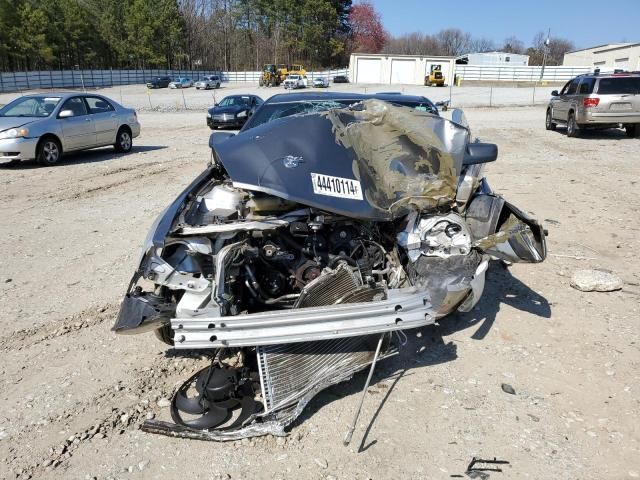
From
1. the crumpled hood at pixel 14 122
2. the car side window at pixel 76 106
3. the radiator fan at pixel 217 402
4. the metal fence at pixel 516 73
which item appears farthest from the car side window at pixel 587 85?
the metal fence at pixel 516 73

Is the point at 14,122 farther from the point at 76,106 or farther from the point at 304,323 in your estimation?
the point at 304,323

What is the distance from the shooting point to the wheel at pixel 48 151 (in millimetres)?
10766

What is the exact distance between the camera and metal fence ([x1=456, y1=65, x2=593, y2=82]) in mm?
52625

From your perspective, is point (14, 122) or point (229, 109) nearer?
point (14, 122)

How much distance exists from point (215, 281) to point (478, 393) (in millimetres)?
1798

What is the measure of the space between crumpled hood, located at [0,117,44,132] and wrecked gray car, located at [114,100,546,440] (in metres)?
8.80

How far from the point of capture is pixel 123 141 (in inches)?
511

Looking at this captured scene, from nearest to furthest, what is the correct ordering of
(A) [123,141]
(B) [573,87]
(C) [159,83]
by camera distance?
(A) [123,141] → (B) [573,87] → (C) [159,83]

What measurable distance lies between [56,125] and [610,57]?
68254 mm

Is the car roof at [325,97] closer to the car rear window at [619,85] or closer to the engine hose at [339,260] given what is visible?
the engine hose at [339,260]

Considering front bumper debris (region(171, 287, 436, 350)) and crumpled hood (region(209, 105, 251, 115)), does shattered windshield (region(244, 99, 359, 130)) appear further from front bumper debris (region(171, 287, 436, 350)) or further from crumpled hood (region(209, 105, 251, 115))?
crumpled hood (region(209, 105, 251, 115))

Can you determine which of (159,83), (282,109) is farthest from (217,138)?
(159,83)

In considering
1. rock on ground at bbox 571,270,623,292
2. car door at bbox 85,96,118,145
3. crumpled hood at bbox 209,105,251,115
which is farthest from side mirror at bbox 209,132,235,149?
crumpled hood at bbox 209,105,251,115

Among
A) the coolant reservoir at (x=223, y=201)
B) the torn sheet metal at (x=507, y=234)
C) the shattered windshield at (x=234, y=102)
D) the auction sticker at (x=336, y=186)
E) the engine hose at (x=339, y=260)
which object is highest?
the auction sticker at (x=336, y=186)
